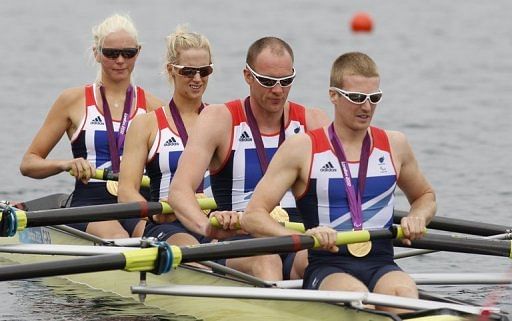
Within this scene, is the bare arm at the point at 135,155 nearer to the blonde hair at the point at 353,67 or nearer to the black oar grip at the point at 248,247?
the black oar grip at the point at 248,247

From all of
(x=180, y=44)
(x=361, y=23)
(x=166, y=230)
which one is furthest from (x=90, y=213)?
(x=361, y=23)

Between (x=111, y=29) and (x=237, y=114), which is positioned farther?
(x=111, y=29)

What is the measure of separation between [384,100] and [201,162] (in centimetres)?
1564

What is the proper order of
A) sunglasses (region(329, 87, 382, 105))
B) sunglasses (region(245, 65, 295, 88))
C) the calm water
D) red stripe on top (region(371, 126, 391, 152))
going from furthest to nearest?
1. the calm water
2. sunglasses (region(245, 65, 295, 88))
3. red stripe on top (region(371, 126, 391, 152))
4. sunglasses (region(329, 87, 382, 105))

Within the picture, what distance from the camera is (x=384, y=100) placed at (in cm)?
2591

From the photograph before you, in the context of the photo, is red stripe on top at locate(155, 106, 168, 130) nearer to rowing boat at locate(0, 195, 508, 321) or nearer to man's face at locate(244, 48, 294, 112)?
rowing boat at locate(0, 195, 508, 321)

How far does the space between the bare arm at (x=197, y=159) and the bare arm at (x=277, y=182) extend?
29.3 inches

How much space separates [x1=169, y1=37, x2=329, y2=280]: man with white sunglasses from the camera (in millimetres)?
10320

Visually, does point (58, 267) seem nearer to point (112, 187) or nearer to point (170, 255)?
point (170, 255)

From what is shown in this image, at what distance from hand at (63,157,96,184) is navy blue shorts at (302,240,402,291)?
123 inches

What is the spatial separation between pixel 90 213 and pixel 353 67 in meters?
2.61

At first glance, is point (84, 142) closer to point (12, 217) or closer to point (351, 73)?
point (12, 217)

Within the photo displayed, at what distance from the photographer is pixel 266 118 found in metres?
10.7

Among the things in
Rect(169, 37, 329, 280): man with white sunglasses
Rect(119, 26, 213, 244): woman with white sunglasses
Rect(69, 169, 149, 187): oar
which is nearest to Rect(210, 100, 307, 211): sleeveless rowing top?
Rect(169, 37, 329, 280): man with white sunglasses
